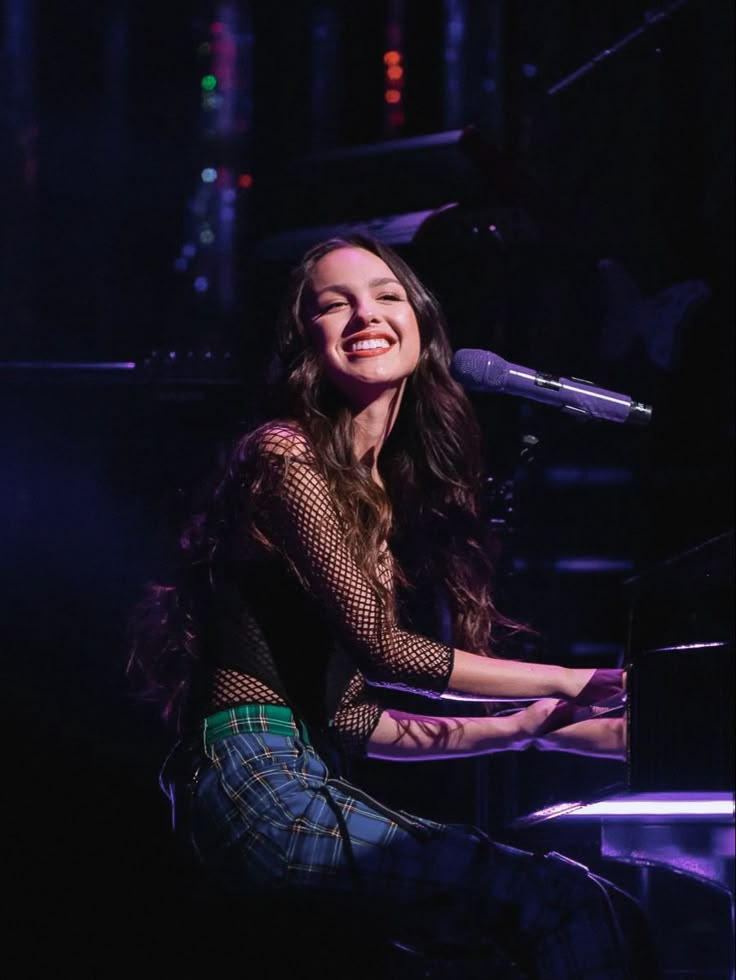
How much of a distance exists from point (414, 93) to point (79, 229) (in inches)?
70.1

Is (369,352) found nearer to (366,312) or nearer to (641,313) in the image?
(366,312)

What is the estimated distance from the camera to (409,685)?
7.09ft

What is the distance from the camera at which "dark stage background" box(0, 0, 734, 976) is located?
9.57 ft

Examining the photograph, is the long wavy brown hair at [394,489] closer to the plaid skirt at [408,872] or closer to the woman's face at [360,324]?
the woman's face at [360,324]

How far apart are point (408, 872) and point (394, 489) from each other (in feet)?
3.42

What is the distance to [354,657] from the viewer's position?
7.09 feet

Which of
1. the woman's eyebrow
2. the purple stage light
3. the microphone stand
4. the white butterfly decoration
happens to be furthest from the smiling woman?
the microphone stand

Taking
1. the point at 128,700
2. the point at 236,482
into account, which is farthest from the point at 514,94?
the point at 128,700

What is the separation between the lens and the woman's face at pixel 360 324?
253cm

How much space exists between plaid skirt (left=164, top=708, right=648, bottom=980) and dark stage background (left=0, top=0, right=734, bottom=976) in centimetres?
100

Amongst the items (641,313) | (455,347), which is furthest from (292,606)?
(641,313)

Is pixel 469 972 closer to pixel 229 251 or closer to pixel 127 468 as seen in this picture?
pixel 127 468

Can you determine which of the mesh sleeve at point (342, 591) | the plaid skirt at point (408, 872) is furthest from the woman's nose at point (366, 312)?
the plaid skirt at point (408, 872)

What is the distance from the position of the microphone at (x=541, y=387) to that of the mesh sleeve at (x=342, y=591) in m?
0.36
